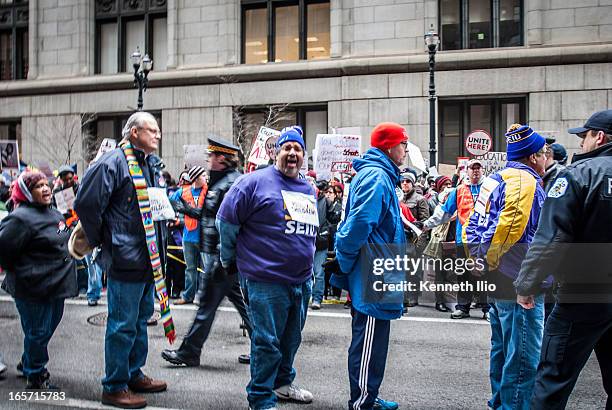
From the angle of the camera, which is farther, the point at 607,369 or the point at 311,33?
the point at 311,33

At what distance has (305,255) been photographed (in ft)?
16.4

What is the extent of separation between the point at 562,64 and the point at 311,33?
918cm

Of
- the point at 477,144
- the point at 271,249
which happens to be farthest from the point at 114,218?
the point at 477,144

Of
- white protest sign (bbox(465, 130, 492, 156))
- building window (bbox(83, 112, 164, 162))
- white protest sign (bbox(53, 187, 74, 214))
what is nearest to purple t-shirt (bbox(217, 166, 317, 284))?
white protest sign (bbox(53, 187, 74, 214))

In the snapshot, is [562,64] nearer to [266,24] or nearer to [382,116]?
[382,116]

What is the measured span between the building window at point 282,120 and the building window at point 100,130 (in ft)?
14.0

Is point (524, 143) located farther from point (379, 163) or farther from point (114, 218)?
point (114, 218)

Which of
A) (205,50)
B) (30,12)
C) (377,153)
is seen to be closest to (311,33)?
(205,50)

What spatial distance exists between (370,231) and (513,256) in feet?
3.58

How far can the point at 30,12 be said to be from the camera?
87.5ft

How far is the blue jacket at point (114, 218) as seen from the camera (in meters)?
4.89

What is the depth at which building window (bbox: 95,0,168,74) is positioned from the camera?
2580cm

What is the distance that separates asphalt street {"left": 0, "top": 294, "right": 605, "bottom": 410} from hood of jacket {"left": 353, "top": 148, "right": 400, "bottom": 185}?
1.98 m

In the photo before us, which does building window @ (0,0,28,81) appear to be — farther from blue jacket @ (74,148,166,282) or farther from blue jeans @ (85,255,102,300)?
blue jacket @ (74,148,166,282)
